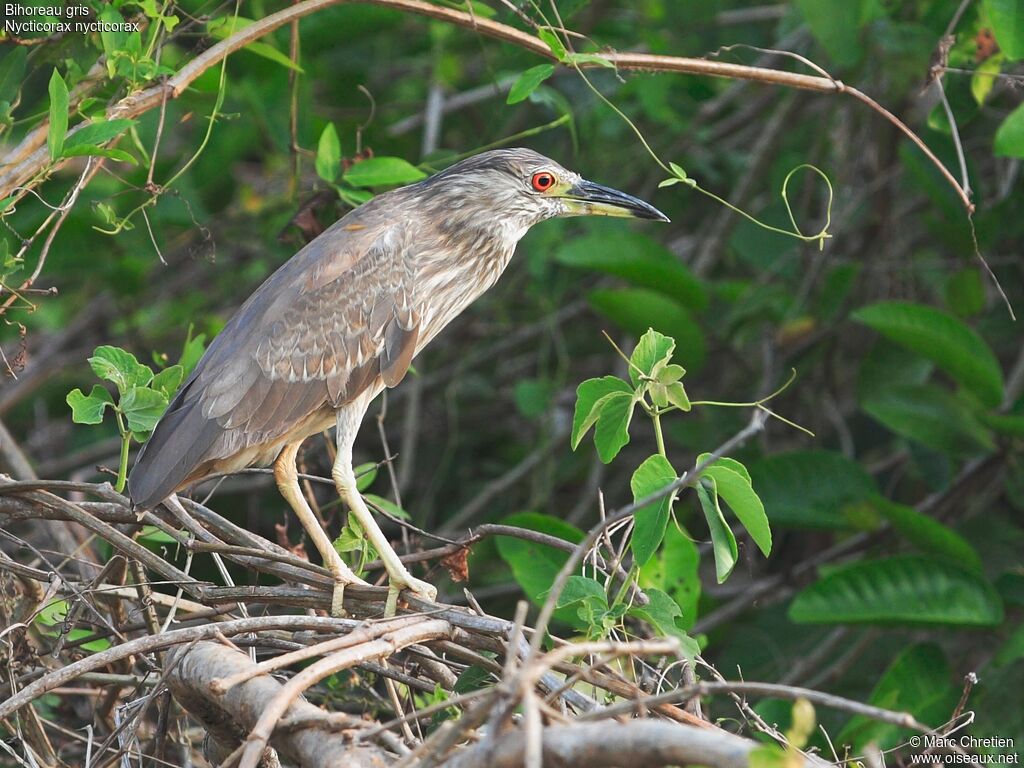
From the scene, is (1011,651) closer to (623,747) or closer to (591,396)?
(591,396)

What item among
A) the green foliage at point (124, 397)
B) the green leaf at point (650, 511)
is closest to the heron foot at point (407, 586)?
the green foliage at point (124, 397)

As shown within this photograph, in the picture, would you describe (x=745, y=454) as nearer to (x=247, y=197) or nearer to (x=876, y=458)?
(x=876, y=458)

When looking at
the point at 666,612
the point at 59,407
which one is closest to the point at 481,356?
the point at 59,407

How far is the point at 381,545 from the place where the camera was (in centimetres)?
294

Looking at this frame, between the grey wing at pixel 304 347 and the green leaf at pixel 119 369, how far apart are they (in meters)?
0.28

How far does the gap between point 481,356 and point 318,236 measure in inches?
69.0

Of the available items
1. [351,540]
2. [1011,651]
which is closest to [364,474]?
[351,540]

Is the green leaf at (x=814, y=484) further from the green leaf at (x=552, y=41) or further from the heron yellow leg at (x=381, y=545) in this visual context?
the green leaf at (x=552, y=41)

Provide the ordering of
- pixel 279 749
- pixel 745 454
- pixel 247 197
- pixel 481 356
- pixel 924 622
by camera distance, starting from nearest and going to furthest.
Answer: pixel 279 749 < pixel 924 622 < pixel 745 454 < pixel 481 356 < pixel 247 197

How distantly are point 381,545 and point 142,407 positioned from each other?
63 centimetres

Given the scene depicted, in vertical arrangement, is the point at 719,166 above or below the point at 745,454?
above

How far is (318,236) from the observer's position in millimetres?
3525

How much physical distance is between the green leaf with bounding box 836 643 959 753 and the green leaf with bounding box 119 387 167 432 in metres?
2.00

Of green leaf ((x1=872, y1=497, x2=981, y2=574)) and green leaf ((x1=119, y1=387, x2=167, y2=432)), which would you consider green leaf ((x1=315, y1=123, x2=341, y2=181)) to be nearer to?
green leaf ((x1=119, y1=387, x2=167, y2=432))
